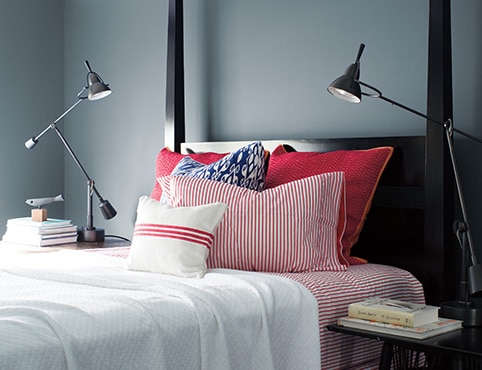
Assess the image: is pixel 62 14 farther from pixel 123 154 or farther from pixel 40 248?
pixel 40 248

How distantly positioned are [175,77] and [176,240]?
142 centimetres

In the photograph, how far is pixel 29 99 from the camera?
14.3ft

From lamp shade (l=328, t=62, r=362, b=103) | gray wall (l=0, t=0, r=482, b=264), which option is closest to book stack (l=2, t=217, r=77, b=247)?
gray wall (l=0, t=0, r=482, b=264)

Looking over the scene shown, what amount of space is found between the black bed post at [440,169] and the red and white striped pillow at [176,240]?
2.34 ft

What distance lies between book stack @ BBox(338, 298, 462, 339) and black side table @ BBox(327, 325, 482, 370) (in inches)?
0.8

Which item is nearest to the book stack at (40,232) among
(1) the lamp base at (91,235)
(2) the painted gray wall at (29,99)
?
(1) the lamp base at (91,235)

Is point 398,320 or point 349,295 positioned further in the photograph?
point 349,295

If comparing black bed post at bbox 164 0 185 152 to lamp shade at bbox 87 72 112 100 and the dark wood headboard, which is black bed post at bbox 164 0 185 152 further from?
the dark wood headboard

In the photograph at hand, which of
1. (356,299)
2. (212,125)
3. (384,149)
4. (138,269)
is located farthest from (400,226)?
(212,125)

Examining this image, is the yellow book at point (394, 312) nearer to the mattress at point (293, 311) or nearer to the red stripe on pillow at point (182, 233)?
the mattress at point (293, 311)

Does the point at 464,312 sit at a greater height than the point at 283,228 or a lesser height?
lesser

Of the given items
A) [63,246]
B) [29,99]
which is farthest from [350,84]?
[29,99]

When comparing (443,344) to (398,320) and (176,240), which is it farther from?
(176,240)

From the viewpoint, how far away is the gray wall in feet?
9.29
